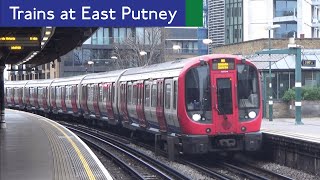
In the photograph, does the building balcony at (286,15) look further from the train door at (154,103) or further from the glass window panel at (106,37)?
the train door at (154,103)

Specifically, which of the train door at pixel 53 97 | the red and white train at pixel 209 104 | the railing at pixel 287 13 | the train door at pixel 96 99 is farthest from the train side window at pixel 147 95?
the railing at pixel 287 13

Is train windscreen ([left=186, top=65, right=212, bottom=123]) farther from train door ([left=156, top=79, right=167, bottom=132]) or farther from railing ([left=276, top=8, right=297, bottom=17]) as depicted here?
railing ([left=276, top=8, right=297, bottom=17])

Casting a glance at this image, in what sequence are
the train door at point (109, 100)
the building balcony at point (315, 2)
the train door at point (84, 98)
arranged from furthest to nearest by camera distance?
the building balcony at point (315, 2)
the train door at point (84, 98)
the train door at point (109, 100)

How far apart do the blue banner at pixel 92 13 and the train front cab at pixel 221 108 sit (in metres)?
5.72

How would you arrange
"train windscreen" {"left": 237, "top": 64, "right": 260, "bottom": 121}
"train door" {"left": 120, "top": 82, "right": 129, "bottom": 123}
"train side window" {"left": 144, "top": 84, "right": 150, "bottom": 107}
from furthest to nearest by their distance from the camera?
"train door" {"left": 120, "top": 82, "right": 129, "bottom": 123}
"train side window" {"left": 144, "top": 84, "right": 150, "bottom": 107}
"train windscreen" {"left": 237, "top": 64, "right": 260, "bottom": 121}

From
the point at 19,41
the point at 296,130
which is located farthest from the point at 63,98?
the point at 296,130

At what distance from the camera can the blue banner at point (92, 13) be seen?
1163 cm

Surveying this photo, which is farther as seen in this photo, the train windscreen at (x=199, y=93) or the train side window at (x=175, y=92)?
the train side window at (x=175, y=92)

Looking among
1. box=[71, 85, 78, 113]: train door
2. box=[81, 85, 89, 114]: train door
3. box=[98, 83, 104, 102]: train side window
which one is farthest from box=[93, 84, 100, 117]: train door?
box=[71, 85, 78, 113]: train door

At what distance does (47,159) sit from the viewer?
17234 millimetres

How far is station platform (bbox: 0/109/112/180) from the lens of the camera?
1416cm

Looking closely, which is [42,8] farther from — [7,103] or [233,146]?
[7,103]

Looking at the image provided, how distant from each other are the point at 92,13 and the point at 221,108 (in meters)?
6.83

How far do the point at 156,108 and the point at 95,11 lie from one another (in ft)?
28.7
